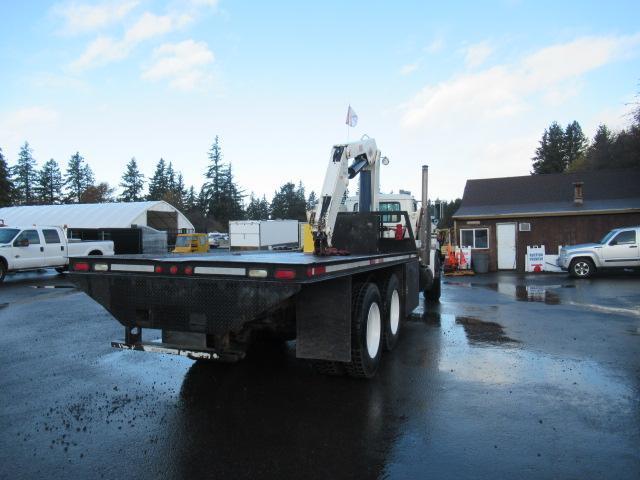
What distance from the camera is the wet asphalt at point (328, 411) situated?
3.38 meters

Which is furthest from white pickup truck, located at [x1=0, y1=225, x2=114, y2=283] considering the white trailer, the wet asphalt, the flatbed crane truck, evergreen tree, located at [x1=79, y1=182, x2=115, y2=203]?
evergreen tree, located at [x1=79, y1=182, x2=115, y2=203]

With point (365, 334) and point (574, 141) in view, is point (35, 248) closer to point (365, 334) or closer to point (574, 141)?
point (365, 334)

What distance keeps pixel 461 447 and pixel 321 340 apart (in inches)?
64.6

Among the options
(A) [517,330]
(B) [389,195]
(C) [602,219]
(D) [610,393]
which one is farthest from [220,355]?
(C) [602,219]

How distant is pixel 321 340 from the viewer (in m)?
4.67

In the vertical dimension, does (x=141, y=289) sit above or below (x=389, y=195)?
below

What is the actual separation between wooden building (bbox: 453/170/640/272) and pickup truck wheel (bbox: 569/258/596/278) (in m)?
4.69

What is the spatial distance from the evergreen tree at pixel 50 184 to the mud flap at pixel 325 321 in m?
102

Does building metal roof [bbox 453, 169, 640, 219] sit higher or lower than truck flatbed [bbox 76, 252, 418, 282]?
higher

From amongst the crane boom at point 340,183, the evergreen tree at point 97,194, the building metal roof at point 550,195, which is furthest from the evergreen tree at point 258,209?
the crane boom at point 340,183

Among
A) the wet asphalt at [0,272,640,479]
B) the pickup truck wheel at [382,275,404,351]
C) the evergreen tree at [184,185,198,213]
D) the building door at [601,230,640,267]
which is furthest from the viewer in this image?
the evergreen tree at [184,185,198,213]

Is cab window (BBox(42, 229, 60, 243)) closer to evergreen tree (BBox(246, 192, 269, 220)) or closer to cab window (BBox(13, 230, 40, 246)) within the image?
cab window (BBox(13, 230, 40, 246))

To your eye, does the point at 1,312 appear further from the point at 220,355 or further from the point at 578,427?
the point at 578,427

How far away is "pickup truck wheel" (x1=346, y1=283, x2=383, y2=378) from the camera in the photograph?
5.02m
